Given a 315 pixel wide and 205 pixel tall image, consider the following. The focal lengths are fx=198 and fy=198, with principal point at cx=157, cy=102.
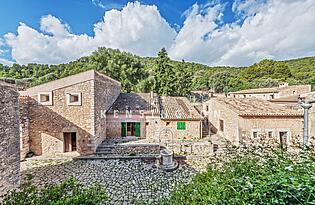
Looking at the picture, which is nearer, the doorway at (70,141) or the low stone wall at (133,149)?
the low stone wall at (133,149)

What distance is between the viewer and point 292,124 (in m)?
15.7

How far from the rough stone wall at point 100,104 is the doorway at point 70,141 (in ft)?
6.04

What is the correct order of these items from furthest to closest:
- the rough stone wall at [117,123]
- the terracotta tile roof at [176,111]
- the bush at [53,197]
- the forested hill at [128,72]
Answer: the forested hill at [128,72]
the rough stone wall at [117,123]
the terracotta tile roof at [176,111]
the bush at [53,197]

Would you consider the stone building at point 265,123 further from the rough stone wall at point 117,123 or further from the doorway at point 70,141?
the doorway at point 70,141

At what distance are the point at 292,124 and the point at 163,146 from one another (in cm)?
1039

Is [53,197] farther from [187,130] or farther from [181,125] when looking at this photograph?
[187,130]

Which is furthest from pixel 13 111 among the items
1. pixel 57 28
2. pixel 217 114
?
pixel 217 114

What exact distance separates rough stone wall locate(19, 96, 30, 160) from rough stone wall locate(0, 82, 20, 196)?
5850 millimetres

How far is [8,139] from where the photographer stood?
27.6 feet

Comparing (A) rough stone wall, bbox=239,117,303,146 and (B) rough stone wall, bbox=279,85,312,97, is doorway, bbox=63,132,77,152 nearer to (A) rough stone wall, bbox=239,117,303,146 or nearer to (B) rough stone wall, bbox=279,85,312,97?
(A) rough stone wall, bbox=239,117,303,146

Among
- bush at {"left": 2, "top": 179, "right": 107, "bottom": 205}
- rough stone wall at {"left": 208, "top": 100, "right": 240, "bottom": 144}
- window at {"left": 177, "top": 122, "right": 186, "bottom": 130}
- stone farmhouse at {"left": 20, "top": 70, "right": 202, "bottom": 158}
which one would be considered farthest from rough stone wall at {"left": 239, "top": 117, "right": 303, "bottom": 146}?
bush at {"left": 2, "top": 179, "right": 107, "bottom": 205}

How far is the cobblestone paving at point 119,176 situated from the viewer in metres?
9.24

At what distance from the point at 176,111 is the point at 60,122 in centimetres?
1062

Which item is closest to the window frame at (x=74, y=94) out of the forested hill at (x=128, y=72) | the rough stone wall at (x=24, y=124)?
the rough stone wall at (x=24, y=124)
